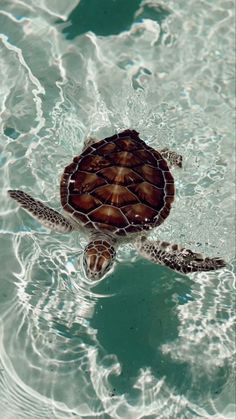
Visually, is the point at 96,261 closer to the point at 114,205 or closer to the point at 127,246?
the point at 114,205

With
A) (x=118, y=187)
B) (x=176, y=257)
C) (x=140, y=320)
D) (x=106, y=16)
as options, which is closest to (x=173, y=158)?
(x=118, y=187)

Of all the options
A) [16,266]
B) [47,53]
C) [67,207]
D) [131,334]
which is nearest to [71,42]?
[47,53]

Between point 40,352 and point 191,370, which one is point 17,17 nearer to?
point 40,352

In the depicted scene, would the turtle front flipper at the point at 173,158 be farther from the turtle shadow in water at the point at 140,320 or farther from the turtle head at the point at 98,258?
the turtle head at the point at 98,258

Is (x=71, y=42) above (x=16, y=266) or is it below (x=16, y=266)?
above

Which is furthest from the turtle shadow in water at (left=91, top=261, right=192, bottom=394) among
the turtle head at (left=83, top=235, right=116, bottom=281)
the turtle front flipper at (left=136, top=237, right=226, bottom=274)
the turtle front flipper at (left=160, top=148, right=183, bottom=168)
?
the turtle front flipper at (left=160, top=148, right=183, bottom=168)

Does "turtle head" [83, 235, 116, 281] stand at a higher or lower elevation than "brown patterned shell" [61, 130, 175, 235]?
lower

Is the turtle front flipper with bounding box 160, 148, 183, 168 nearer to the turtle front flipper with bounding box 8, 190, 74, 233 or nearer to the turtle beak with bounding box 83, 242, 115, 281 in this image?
the turtle front flipper with bounding box 8, 190, 74, 233
